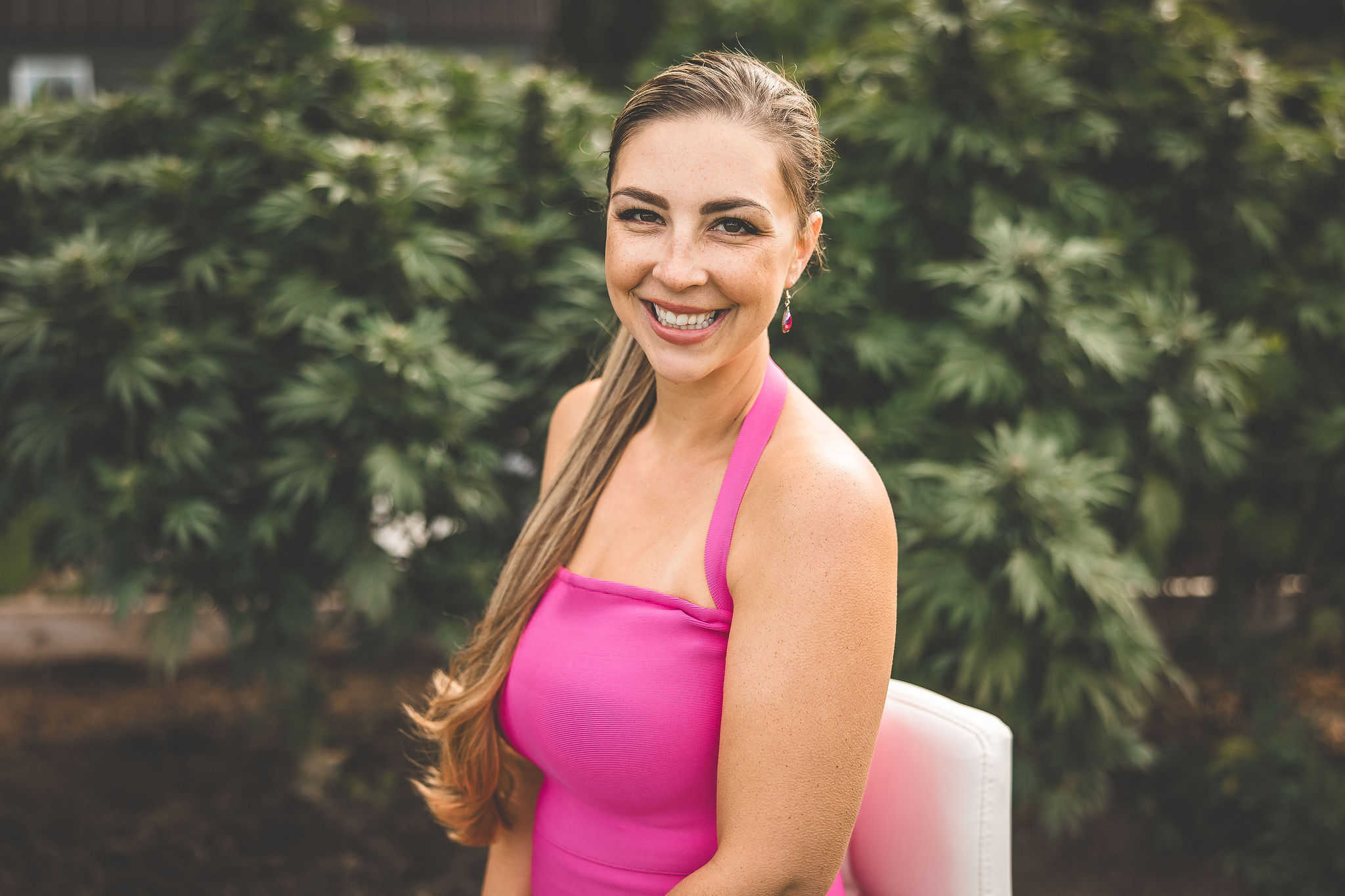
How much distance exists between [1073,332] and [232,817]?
3.46 metres

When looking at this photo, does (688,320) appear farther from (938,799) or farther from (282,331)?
(282,331)

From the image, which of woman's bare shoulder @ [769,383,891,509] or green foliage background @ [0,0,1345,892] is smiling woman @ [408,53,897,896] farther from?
green foliage background @ [0,0,1345,892]

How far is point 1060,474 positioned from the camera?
8.63 feet

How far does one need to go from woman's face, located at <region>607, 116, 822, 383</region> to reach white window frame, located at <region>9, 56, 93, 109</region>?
11.2 meters

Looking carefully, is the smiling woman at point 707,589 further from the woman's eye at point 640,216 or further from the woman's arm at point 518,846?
the woman's arm at point 518,846

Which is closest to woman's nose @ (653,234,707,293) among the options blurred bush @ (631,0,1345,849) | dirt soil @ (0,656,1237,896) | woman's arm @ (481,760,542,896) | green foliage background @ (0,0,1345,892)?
woman's arm @ (481,760,542,896)

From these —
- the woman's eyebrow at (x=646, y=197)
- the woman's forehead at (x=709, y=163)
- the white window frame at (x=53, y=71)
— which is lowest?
the white window frame at (x=53, y=71)

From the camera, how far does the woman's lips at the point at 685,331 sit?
145 cm

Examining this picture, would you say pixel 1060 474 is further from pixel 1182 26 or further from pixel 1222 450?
pixel 1182 26

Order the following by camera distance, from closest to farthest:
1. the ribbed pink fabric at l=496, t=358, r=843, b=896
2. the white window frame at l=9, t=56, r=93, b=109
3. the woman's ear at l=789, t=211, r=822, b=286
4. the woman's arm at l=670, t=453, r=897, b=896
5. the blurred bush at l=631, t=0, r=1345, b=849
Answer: the woman's arm at l=670, t=453, r=897, b=896 → the ribbed pink fabric at l=496, t=358, r=843, b=896 → the woman's ear at l=789, t=211, r=822, b=286 → the blurred bush at l=631, t=0, r=1345, b=849 → the white window frame at l=9, t=56, r=93, b=109

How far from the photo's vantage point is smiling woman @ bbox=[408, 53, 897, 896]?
4.34ft

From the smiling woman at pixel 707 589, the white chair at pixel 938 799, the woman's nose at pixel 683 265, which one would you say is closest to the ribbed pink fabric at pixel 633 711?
the smiling woman at pixel 707 589

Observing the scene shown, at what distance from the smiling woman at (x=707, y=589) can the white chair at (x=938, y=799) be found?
0.32 meters

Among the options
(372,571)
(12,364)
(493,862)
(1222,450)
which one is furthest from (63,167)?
(1222,450)
